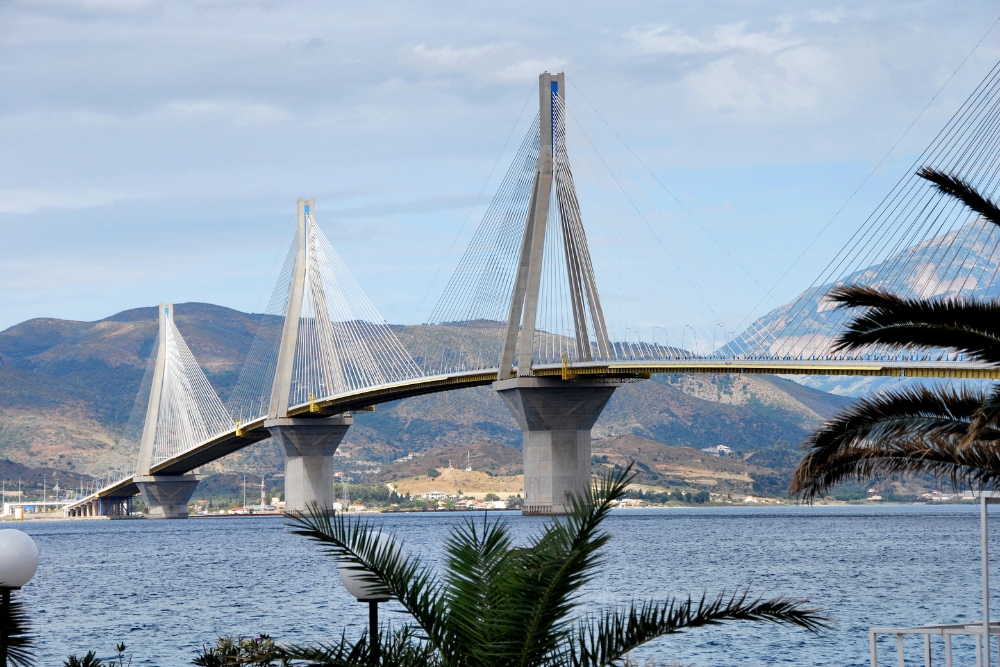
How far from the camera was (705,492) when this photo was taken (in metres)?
156

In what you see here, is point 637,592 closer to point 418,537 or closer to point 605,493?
point 605,493

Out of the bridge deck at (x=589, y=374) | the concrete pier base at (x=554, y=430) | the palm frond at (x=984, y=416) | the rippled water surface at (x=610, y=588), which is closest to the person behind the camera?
the palm frond at (x=984, y=416)

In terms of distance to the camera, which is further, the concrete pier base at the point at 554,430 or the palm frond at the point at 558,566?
the concrete pier base at the point at 554,430

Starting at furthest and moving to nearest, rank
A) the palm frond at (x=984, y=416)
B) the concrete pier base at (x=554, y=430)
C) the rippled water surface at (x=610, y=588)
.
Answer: the concrete pier base at (x=554, y=430)
the rippled water surface at (x=610, y=588)
the palm frond at (x=984, y=416)

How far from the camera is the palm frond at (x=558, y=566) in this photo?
703cm

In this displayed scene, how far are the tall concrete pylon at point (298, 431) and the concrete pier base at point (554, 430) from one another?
19826mm

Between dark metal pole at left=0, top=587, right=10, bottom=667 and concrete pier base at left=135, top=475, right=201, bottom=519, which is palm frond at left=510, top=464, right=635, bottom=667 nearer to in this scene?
dark metal pole at left=0, top=587, right=10, bottom=667

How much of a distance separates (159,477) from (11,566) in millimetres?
94883

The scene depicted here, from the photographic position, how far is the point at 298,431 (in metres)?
82.9

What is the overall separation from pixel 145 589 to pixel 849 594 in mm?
18712

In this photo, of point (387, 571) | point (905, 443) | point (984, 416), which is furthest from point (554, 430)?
point (387, 571)

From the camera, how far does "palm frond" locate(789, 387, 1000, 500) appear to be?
12.7 meters

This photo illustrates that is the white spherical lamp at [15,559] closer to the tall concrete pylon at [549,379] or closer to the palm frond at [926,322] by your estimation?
the palm frond at [926,322]

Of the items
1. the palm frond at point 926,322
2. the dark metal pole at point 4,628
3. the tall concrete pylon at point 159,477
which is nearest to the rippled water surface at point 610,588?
the dark metal pole at point 4,628
